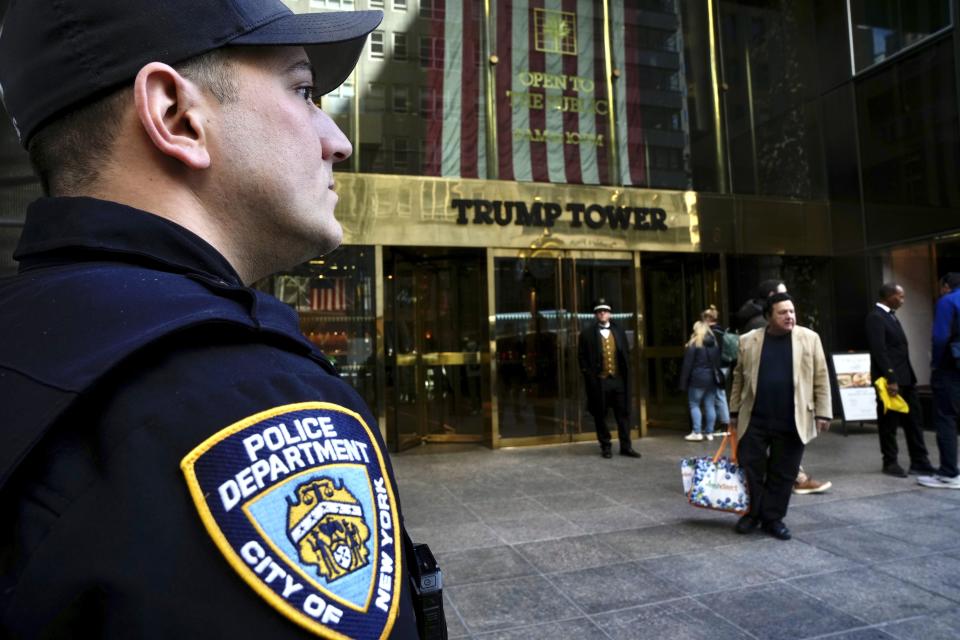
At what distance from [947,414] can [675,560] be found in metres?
3.95

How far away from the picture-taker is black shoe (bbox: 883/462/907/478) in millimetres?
6508

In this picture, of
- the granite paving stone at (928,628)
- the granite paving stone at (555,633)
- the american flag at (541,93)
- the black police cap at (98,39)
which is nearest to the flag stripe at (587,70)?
the american flag at (541,93)

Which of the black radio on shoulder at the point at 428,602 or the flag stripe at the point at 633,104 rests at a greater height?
the flag stripe at the point at 633,104

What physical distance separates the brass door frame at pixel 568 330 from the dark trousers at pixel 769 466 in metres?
4.51

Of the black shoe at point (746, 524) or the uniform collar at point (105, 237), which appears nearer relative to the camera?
the uniform collar at point (105, 237)

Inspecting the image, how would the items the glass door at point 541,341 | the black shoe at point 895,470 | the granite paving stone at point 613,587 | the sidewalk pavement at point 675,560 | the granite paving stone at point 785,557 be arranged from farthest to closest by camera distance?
the glass door at point 541,341, the black shoe at point 895,470, the granite paving stone at point 785,557, the granite paving stone at point 613,587, the sidewalk pavement at point 675,560

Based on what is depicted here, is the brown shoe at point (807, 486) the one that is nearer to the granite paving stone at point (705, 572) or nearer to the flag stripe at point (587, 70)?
the granite paving stone at point (705, 572)

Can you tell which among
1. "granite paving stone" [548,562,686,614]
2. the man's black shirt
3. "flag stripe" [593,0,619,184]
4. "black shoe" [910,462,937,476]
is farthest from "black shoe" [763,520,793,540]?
"flag stripe" [593,0,619,184]

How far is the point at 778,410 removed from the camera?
4863mm

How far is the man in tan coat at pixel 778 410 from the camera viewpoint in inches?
187

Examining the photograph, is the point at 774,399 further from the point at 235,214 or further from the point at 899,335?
the point at 235,214

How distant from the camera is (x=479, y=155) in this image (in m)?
9.41

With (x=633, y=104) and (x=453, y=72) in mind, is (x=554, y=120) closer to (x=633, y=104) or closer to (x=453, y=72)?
(x=633, y=104)

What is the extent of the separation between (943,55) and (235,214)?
1138cm
